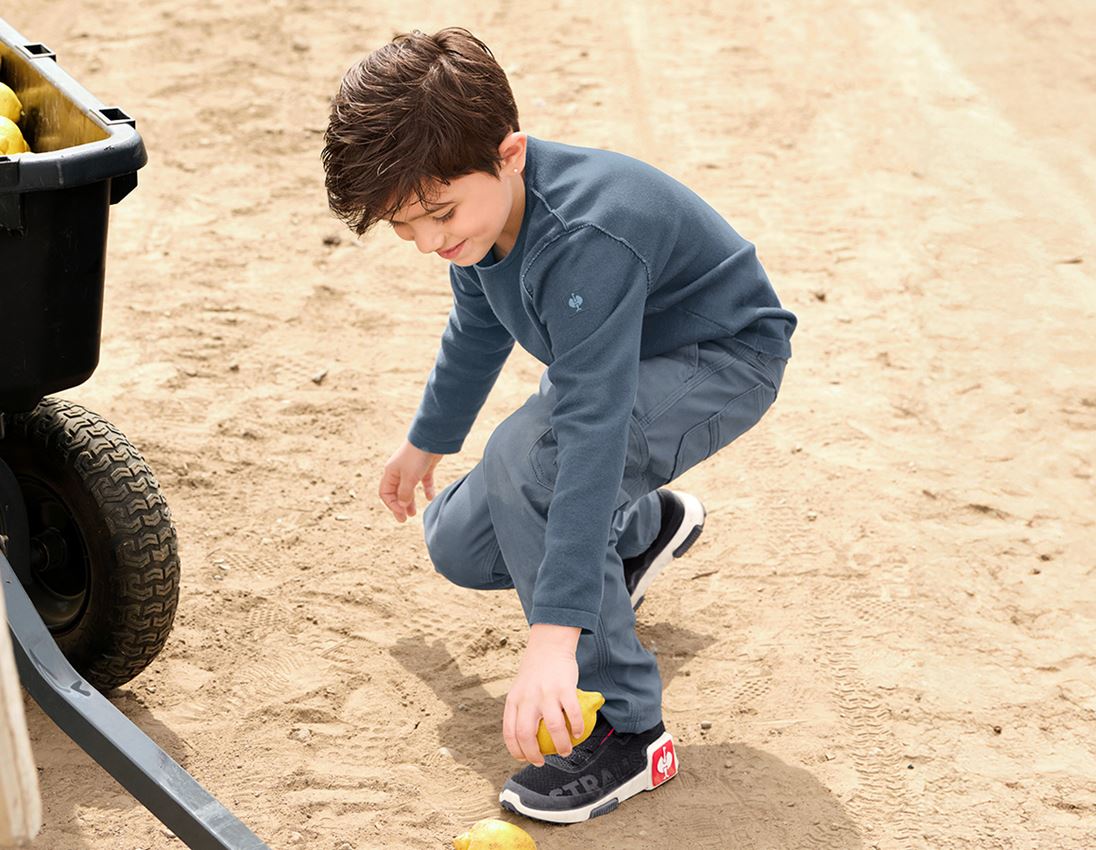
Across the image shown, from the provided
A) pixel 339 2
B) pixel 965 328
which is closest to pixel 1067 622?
pixel 965 328

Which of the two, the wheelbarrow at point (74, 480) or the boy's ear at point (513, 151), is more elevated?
the boy's ear at point (513, 151)

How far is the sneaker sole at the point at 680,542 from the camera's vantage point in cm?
289

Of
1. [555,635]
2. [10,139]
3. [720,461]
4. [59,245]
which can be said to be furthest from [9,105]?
[720,461]

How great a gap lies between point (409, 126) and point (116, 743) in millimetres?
1010

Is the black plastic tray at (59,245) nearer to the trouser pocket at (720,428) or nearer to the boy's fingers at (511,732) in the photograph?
the boy's fingers at (511,732)

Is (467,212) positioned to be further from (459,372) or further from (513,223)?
(459,372)

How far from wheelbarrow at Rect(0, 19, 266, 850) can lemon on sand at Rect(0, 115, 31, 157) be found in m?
0.08

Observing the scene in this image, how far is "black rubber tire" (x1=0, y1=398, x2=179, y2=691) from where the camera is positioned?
244 centimetres

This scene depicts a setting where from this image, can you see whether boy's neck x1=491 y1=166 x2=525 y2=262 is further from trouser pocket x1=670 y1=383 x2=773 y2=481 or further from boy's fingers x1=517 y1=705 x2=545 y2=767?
boy's fingers x1=517 y1=705 x2=545 y2=767

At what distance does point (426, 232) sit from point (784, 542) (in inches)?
55.3

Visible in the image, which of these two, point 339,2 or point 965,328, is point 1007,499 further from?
point 339,2

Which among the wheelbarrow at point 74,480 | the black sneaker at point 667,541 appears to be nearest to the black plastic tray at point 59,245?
the wheelbarrow at point 74,480

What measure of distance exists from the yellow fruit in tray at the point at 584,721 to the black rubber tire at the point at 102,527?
2.57ft

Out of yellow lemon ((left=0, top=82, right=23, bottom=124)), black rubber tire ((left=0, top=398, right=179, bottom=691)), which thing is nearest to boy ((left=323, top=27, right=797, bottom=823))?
black rubber tire ((left=0, top=398, right=179, bottom=691))
